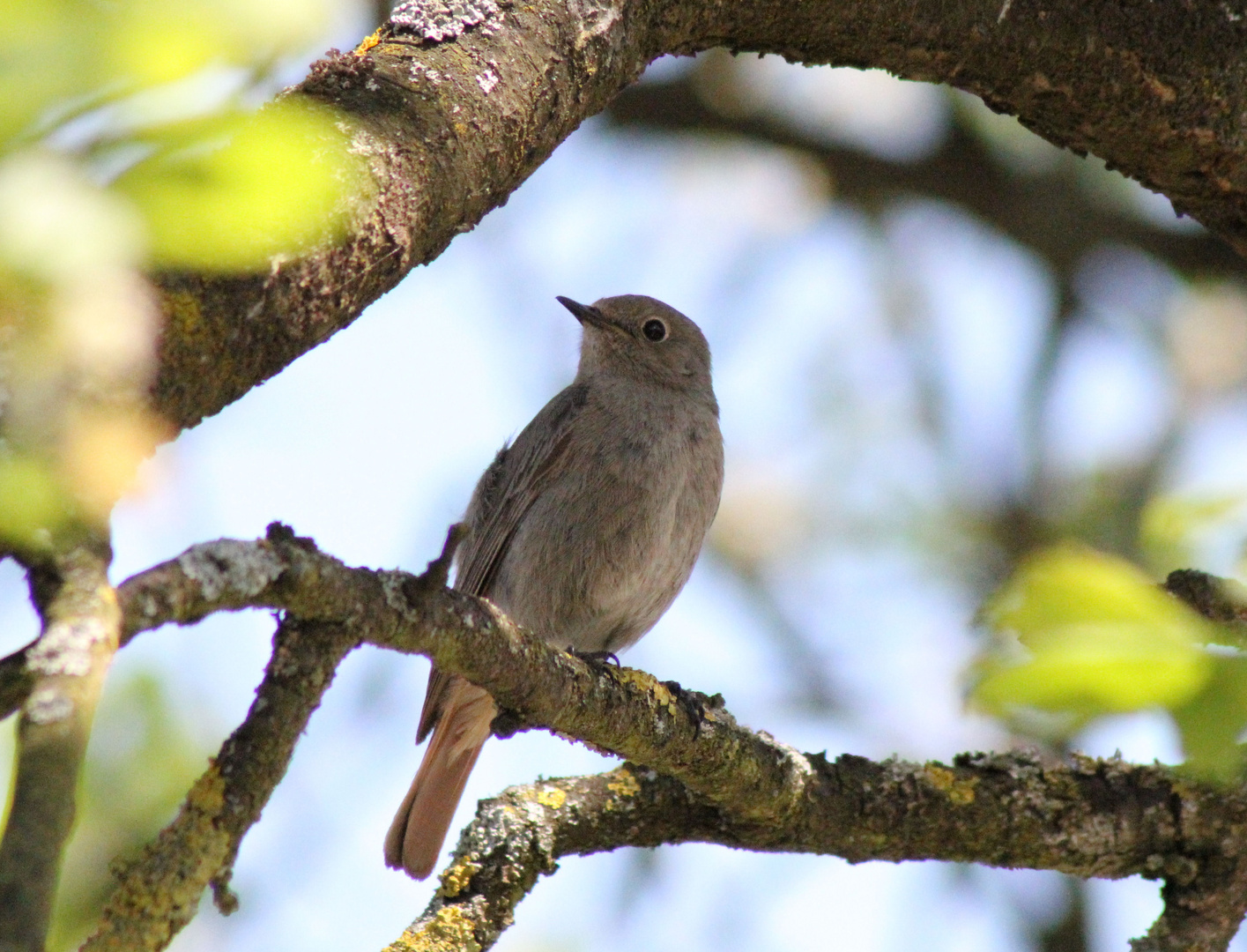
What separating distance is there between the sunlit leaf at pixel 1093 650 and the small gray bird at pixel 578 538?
4.23 meters

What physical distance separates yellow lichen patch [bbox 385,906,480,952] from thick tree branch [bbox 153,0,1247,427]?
1.52 metres

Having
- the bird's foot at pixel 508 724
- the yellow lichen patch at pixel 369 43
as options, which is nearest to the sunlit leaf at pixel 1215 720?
the bird's foot at pixel 508 724

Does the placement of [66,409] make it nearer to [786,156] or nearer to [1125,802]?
[1125,802]

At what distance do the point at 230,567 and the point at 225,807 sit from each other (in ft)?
1.35

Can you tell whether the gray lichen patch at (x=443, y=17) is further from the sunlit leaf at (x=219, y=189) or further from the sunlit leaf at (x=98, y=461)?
the sunlit leaf at (x=219, y=189)

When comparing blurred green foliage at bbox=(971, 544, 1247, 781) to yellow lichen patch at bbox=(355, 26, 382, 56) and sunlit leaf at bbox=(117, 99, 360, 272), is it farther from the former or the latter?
yellow lichen patch at bbox=(355, 26, 382, 56)

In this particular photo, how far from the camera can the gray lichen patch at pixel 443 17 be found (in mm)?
2990

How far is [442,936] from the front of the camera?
10.8 feet

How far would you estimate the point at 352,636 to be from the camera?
2.29 meters

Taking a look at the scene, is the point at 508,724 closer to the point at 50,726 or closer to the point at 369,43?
the point at 369,43

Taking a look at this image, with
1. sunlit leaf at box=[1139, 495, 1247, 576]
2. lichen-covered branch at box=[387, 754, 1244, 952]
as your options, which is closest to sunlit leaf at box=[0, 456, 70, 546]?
sunlit leaf at box=[1139, 495, 1247, 576]

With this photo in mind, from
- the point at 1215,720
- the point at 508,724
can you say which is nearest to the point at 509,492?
the point at 508,724

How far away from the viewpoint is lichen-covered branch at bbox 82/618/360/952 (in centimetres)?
199

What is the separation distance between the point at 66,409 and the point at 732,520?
26.8ft
